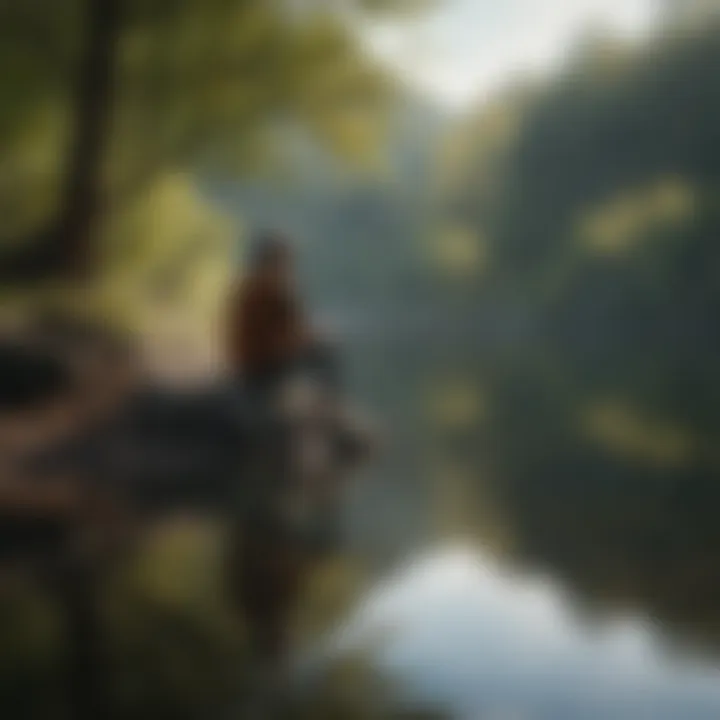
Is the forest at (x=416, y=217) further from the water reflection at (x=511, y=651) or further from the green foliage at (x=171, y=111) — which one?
the water reflection at (x=511, y=651)

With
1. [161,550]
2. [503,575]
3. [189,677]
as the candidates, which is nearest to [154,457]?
[161,550]

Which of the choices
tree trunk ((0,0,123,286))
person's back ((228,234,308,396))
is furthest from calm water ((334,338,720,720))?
tree trunk ((0,0,123,286))

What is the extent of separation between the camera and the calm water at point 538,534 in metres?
1.28

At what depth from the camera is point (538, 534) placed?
1562 millimetres

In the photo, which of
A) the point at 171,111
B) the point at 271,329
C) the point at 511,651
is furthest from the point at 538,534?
the point at 171,111

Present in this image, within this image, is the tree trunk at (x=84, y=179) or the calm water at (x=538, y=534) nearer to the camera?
the calm water at (x=538, y=534)

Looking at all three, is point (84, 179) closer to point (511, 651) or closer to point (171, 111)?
point (171, 111)

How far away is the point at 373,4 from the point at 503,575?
35.8 inches

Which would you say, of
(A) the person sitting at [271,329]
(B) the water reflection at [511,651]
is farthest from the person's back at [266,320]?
(B) the water reflection at [511,651]

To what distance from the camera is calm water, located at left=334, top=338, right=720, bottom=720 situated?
1282 millimetres

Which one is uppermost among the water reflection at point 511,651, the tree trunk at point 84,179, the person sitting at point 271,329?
the tree trunk at point 84,179

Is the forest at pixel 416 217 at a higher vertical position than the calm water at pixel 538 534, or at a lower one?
higher

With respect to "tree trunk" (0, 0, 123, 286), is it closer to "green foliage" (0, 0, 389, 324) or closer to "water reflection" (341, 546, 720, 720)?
"green foliage" (0, 0, 389, 324)

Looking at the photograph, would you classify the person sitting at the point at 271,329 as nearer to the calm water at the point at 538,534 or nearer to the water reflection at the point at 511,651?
the calm water at the point at 538,534
